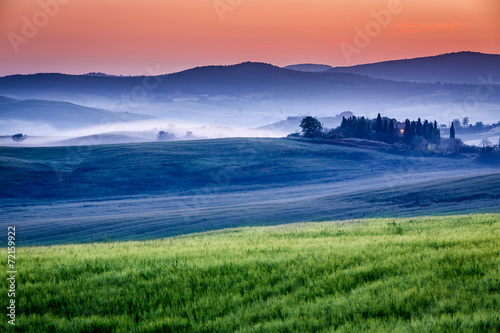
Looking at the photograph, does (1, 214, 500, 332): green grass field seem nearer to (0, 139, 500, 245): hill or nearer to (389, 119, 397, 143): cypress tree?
(0, 139, 500, 245): hill

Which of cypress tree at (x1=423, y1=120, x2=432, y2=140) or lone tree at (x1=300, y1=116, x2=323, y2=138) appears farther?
cypress tree at (x1=423, y1=120, x2=432, y2=140)

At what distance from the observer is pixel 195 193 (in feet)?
306

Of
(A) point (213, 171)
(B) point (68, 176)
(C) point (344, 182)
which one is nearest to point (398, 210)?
(C) point (344, 182)

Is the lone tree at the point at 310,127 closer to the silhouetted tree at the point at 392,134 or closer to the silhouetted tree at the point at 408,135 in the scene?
the silhouetted tree at the point at 392,134

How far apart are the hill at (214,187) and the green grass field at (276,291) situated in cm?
3578

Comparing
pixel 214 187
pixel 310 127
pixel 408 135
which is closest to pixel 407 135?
pixel 408 135

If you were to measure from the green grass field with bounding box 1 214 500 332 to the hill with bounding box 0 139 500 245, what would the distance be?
117 feet

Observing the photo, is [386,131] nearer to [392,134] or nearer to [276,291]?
[392,134]

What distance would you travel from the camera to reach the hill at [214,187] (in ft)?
180

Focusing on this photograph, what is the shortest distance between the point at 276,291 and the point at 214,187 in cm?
9000

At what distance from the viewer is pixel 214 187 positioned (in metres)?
99.6

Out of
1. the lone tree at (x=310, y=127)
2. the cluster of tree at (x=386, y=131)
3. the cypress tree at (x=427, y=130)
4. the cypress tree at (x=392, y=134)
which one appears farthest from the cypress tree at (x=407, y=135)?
the lone tree at (x=310, y=127)

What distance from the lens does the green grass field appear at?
8266 millimetres

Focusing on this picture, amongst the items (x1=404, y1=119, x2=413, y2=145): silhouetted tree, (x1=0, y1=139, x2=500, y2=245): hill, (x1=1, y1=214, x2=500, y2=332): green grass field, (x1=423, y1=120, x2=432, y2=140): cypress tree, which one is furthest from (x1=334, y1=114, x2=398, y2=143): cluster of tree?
(x1=1, y1=214, x2=500, y2=332): green grass field
